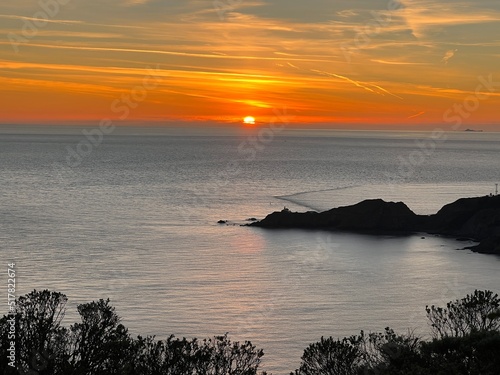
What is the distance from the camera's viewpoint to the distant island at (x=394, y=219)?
10225cm

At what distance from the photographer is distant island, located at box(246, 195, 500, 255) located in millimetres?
102250

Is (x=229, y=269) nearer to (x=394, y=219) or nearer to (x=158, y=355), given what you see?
(x=394, y=219)

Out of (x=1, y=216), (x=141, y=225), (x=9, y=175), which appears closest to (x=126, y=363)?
(x=141, y=225)

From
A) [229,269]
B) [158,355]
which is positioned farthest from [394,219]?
[158,355]

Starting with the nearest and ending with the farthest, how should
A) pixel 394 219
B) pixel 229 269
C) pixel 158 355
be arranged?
pixel 158 355, pixel 229 269, pixel 394 219

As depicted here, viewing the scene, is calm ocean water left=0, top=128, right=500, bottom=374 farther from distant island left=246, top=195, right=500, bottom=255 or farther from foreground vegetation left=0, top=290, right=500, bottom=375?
foreground vegetation left=0, top=290, right=500, bottom=375

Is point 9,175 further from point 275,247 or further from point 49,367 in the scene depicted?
point 49,367

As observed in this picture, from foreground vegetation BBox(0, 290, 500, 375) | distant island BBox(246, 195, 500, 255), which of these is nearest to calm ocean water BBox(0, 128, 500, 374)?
distant island BBox(246, 195, 500, 255)

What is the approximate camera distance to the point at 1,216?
363 feet

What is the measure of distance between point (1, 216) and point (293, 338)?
238 ft

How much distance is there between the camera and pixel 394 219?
10725 cm

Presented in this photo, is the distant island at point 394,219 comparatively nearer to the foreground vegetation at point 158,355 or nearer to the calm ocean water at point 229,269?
the calm ocean water at point 229,269

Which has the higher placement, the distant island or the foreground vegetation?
the distant island

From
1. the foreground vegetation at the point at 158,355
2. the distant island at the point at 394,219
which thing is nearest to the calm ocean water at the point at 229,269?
the distant island at the point at 394,219
